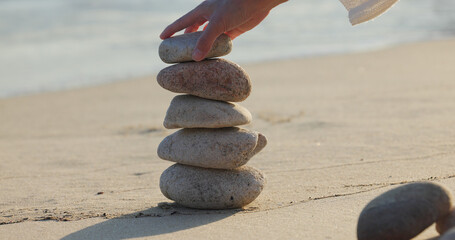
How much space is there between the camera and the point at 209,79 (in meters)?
4.16

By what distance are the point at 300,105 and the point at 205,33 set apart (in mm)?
3752

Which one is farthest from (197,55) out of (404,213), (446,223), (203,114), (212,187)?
(446,223)

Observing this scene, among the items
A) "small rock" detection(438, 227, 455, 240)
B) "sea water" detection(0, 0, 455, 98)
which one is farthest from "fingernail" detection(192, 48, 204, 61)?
"sea water" detection(0, 0, 455, 98)

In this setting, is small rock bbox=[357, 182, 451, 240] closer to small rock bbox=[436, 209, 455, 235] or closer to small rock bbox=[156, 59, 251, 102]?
small rock bbox=[436, 209, 455, 235]

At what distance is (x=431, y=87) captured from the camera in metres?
7.70

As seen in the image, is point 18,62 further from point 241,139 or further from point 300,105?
point 241,139

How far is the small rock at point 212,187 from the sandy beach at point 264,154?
70mm

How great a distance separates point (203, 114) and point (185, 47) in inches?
16.1

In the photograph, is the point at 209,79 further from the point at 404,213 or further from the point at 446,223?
the point at 446,223

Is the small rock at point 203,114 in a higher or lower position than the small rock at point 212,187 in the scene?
higher

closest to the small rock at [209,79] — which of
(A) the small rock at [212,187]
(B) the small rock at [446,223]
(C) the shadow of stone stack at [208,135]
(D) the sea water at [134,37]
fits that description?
(C) the shadow of stone stack at [208,135]

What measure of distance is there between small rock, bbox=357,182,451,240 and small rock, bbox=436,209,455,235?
0.03 metres

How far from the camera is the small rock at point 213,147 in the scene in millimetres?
4113

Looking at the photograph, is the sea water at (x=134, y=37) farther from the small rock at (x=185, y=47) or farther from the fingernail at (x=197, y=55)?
the fingernail at (x=197, y=55)
